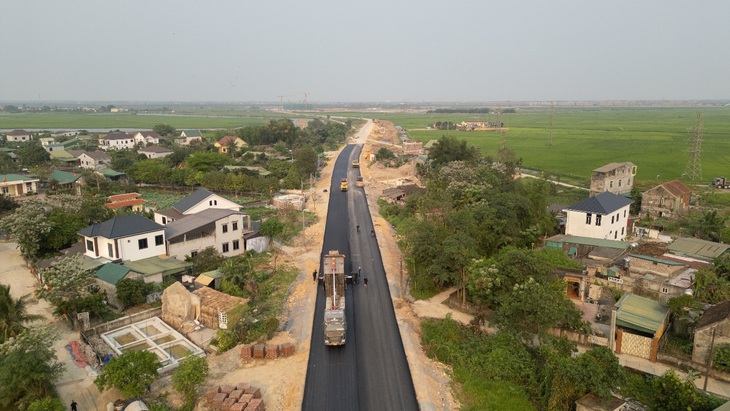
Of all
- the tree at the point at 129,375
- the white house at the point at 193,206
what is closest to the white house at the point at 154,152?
the white house at the point at 193,206

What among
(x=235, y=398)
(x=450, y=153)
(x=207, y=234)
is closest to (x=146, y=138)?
(x=450, y=153)

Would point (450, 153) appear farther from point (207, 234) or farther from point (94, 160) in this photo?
point (94, 160)

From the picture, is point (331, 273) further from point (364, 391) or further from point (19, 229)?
point (19, 229)

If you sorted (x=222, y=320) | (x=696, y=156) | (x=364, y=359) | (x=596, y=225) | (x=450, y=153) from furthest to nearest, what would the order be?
1. (x=450, y=153)
2. (x=696, y=156)
3. (x=596, y=225)
4. (x=222, y=320)
5. (x=364, y=359)

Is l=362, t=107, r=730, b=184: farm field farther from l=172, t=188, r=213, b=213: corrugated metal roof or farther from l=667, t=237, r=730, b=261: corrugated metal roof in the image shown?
l=172, t=188, r=213, b=213: corrugated metal roof

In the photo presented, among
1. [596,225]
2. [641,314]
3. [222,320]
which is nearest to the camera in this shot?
[641,314]

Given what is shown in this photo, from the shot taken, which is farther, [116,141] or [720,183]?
[116,141]
